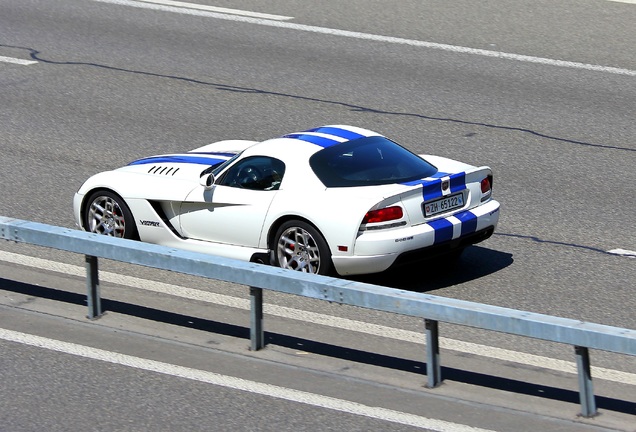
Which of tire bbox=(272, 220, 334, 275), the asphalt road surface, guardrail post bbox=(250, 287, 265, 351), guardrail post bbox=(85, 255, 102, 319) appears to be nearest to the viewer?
the asphalt road surface

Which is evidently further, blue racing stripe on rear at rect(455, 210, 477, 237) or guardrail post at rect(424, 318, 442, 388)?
blue racing stripe on rear at rect(455, 210, 477, 237)

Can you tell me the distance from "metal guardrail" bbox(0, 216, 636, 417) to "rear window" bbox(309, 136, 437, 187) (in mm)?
1805

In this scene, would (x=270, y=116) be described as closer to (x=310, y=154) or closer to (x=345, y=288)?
(x=310, y=154)

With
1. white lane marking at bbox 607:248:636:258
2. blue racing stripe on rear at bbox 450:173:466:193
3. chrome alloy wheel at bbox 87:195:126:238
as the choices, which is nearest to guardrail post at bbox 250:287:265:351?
blue racing stripe on rear at bbox 450:173:466:193

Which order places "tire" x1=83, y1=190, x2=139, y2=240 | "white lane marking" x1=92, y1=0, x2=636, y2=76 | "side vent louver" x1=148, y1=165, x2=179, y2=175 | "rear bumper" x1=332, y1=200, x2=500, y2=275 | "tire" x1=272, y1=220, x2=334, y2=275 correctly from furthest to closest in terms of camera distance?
"white lane marking" x1=92, y1=0, x2=636, y2=76 < "side vent louver" x1=148, y1=165, x2=179, y2=175 < "tire" x1=83, y1=190, x2=139, y2=240 < "tire" x1=272, y1=220, x2=334, y2=275 < "rear bumper" x1=332, y1=200, x2=500, y2=275

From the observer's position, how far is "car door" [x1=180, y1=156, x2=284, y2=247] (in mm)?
9914

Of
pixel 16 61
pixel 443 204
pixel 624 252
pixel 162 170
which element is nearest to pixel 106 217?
pixel 162 170

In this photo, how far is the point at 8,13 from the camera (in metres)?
19.1

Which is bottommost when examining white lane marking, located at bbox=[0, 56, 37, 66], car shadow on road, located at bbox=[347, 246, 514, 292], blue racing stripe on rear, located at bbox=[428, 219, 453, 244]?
car shadow on road, located at bbox=[347, 246, 514, 292]

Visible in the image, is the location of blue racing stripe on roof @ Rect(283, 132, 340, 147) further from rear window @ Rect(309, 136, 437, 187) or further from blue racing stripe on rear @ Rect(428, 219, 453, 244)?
blue racing stripe on rear @ Rect(428, 219, 453, 244)

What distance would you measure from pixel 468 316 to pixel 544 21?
37.8 ft

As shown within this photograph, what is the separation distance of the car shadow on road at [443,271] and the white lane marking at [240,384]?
244 centimetres

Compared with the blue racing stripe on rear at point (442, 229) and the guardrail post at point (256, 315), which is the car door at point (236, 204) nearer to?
the blue racing stripe on rear at point (442, 229)

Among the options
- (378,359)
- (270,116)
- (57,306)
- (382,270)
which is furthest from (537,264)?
(270,116)
